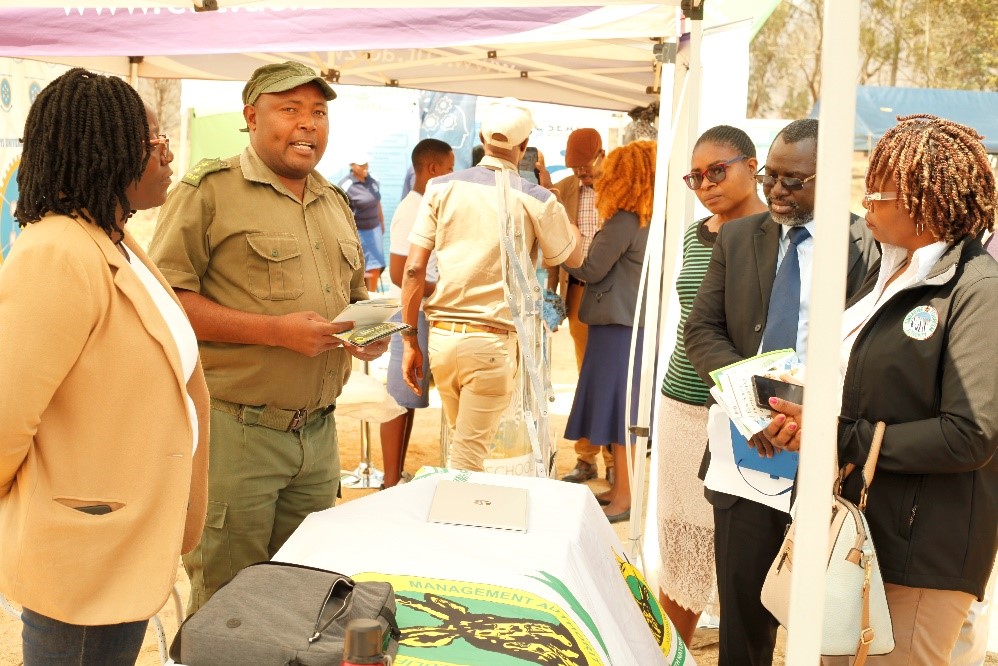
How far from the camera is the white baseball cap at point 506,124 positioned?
431 cm

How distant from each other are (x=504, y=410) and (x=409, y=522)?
2.42m

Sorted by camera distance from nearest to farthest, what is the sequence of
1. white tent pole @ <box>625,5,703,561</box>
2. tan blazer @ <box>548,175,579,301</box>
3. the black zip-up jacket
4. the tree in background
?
1. the black zip-up jacket
2. white tent pole @ <box>625,5,703,561</box>
3. tan blazer @ <box>548,175,579,301</box>
4. the tree in background

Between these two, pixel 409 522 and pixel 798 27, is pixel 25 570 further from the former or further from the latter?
pixel 798 27

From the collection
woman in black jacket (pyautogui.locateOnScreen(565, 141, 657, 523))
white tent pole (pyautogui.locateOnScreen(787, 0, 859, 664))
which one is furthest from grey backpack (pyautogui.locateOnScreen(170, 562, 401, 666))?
woman in black jacket (pyautogui.locateOnScreen(565, 141, 657, 523))

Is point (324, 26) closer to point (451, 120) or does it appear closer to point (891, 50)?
point (451, 120)

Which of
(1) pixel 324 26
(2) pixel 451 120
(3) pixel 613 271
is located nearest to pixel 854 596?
(3) pixel 613 271

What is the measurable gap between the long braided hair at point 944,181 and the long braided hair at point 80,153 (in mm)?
1609

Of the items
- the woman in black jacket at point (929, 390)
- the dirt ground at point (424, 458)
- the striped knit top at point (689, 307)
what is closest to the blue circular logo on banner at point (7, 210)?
the dirt ground at point (424, 458)

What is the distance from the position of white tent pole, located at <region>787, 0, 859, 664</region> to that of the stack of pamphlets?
2.72ft

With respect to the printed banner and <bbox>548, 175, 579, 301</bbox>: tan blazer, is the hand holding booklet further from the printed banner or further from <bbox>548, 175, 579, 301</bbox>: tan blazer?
the printed banner

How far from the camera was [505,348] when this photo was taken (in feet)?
15.0

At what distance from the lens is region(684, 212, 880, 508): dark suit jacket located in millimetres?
2703

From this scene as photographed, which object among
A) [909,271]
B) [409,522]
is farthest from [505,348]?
[909,271]

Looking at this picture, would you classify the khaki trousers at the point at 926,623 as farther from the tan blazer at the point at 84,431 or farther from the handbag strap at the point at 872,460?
the tan blazer at the point at 84,431
